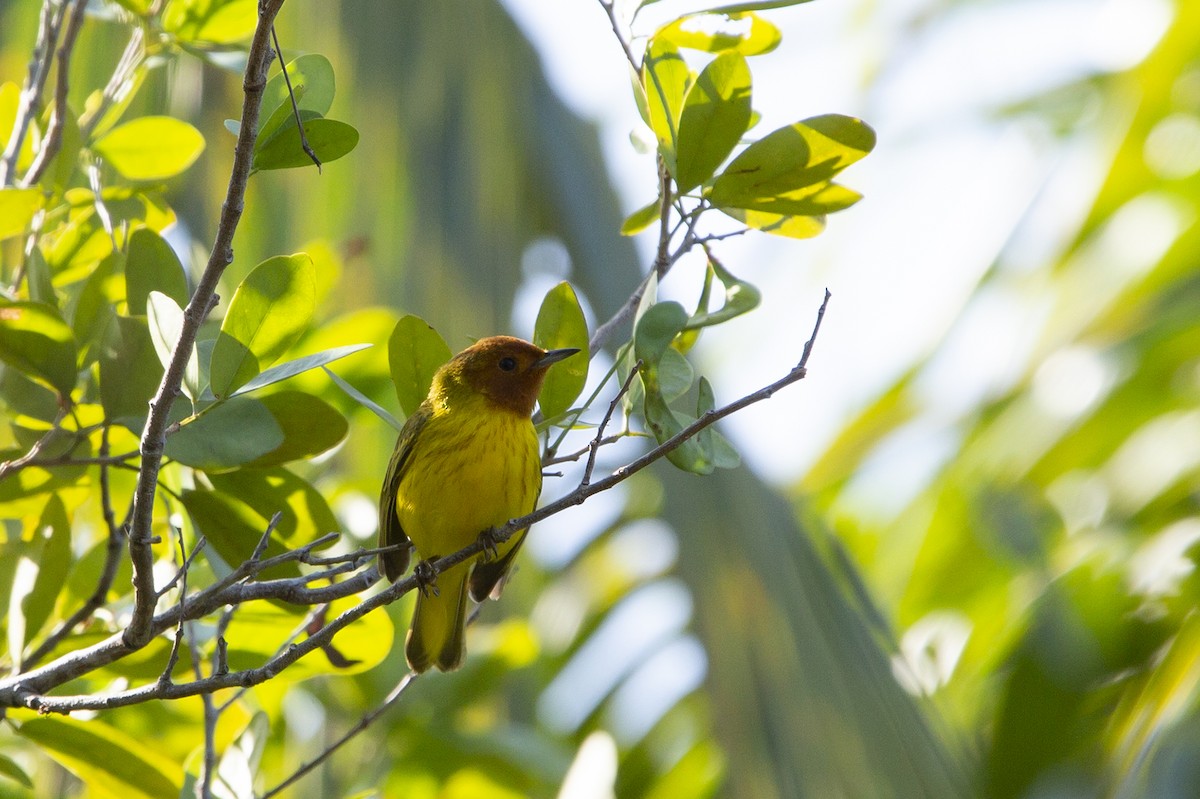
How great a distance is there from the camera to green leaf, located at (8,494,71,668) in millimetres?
2344

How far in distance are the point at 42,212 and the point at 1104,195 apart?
629 cm

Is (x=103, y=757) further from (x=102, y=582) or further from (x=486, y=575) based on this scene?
(x=486, y=575)

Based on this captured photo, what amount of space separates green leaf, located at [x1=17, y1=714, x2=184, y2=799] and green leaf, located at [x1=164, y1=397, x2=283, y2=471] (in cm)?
60

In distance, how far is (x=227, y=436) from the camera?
2041mm

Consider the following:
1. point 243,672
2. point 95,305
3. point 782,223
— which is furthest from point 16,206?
point 782,223

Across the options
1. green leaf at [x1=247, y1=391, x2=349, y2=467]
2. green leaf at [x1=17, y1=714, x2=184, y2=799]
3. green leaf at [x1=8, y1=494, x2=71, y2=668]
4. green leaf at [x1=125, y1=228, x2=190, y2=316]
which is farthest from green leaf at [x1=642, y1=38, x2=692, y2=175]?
green leaf at [x1=17, y1=714, x2=184, y2=799]

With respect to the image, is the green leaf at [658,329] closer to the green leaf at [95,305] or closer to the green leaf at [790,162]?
the green leaf at [790,162]

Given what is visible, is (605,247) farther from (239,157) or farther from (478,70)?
(239,157)

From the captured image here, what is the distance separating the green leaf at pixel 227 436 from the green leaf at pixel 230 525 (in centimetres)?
26

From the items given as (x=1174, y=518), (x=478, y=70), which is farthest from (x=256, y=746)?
(x=1174, y=518)

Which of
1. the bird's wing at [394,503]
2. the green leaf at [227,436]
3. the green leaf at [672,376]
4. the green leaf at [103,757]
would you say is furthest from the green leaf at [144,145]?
the green leaf at [672,376]

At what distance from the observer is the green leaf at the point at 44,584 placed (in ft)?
7.69

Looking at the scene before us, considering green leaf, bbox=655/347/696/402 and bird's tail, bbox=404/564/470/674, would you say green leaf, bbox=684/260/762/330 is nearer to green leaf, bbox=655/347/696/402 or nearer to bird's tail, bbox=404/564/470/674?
green leaf, bbox=655/347/696/402

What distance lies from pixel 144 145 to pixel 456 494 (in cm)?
108
